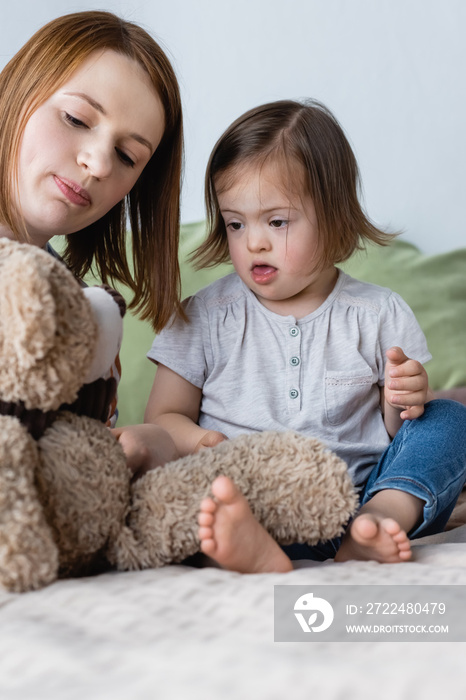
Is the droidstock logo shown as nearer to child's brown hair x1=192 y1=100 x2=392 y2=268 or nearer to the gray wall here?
child's brown hair x1=192 y1=100 x2=392 y2=268

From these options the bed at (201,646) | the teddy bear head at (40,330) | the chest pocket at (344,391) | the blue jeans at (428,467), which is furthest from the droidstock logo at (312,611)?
the chest pocket at (344,391)

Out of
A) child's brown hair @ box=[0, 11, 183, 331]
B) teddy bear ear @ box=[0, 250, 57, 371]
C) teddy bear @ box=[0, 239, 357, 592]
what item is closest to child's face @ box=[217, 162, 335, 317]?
child's brown hair @ box=[0, 11, 183, 331]

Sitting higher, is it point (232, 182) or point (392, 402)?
point (232, 182)

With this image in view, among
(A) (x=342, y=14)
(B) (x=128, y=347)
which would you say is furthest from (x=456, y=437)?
(A) (x=342, y=14)

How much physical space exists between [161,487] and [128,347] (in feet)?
2.68

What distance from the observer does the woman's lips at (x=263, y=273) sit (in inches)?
43.6

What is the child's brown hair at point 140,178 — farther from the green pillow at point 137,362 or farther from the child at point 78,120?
the green pillow at point 137,362

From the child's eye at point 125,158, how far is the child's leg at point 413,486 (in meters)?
0.53

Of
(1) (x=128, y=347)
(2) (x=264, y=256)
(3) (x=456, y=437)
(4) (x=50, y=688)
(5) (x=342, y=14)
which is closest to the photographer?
(4) (x=50, y=688)

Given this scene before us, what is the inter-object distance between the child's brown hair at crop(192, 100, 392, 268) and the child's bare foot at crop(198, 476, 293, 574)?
61 cm

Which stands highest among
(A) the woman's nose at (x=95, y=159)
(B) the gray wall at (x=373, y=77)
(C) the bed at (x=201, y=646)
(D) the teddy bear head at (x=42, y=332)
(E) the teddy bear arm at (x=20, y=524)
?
(B) the gray wall at (x=373, y=77)

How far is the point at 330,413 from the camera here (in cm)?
Answer: 110

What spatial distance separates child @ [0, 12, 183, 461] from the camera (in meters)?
0.90

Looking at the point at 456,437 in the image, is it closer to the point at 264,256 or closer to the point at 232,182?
the point at 264,256
